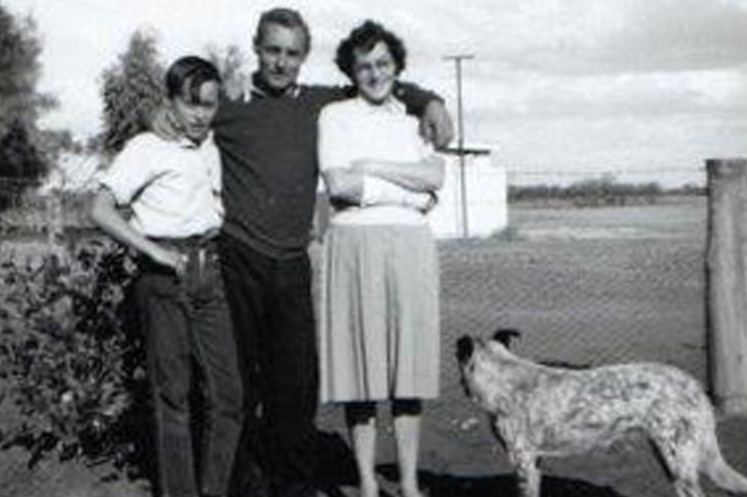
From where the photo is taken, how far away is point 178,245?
21.1ft

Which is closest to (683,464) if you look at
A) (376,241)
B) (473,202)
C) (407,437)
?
(407,437)

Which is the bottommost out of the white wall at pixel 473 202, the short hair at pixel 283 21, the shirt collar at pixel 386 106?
the white wall at pixel 473 202

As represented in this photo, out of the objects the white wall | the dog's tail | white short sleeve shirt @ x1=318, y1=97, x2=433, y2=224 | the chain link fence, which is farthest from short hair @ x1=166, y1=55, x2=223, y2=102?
the white wall

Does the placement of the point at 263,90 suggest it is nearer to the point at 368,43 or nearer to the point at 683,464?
the point at 368,43

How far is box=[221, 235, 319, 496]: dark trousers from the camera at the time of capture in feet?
21.6

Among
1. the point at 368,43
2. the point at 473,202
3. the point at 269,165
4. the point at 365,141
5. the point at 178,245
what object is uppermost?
the point at 368,43

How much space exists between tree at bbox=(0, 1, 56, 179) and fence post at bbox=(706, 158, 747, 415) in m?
53.2

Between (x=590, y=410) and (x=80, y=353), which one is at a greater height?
(x=80, y=353)

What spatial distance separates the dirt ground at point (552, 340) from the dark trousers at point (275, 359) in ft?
2.28

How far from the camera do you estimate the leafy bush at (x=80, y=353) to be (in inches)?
316

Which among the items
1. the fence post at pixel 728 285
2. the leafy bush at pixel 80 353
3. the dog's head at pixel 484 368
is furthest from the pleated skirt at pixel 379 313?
the fence post at pixel 728 285

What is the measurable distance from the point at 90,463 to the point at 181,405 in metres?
1.93

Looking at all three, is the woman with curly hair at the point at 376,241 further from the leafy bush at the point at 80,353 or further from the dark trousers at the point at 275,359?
the leafy bush at the point at 80,353

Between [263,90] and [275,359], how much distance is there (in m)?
1.33
